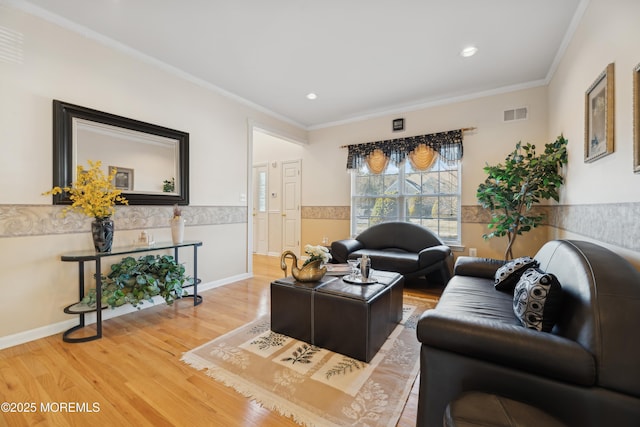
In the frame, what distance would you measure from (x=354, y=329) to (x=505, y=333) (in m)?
1.02

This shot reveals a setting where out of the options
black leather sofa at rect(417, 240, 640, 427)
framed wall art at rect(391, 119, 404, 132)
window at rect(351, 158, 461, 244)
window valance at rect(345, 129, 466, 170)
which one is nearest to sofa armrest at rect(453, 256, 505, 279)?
black leather sofa at rect(417, 240, 640, 427)

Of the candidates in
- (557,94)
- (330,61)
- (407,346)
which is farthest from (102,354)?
(557,94)

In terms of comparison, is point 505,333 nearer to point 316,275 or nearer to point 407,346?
point 407,346

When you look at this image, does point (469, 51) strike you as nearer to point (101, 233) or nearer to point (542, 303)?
point (542, 303)

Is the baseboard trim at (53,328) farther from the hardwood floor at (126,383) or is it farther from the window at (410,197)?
the window at (410,197)

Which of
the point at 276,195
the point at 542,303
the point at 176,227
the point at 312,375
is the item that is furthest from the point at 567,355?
the point at 276,195

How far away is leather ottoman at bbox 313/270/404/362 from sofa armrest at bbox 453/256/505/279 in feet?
2.88

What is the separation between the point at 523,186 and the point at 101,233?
4.40 metres

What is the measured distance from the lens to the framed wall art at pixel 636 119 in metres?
1.42

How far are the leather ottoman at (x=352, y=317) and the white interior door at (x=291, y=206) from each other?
3596mm

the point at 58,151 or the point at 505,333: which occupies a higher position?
the point at 58,151

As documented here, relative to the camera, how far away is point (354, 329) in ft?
6.35

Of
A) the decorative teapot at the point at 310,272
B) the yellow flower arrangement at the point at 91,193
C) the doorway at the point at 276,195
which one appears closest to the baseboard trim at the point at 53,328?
the yellow flower arrangement at the point at 91,193

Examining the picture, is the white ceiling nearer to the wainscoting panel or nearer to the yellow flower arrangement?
the yellow flower arrangement
